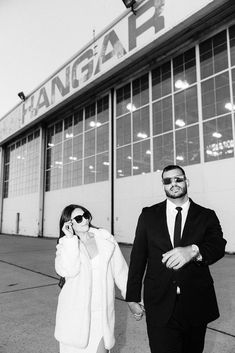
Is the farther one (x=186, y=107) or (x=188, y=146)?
(x=186, y=107)

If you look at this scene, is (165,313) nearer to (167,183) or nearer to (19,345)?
(167,183)

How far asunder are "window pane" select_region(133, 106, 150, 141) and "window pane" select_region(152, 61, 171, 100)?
0.98 m

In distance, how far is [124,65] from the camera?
15.5 m

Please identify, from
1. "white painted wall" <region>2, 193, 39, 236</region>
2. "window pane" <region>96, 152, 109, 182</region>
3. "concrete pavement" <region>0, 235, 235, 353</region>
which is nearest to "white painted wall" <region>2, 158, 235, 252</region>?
"white painted wall" <region>2, 193, 39, 236</region>

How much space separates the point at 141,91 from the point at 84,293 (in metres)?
15.6

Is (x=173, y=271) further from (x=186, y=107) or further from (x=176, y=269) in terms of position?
(x=186, y=107)

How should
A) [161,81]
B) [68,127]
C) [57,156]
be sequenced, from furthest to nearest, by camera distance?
→ [57,156], [68,127], [161,81]

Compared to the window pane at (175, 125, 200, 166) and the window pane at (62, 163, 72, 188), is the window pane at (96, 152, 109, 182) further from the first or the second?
the window pane at (175, 125, 200, 166)

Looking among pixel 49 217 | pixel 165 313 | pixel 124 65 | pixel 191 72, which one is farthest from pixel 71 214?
pixel 49 217

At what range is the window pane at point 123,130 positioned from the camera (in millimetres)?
16953

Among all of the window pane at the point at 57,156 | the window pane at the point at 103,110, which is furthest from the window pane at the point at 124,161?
the window pane at the point at 57,156

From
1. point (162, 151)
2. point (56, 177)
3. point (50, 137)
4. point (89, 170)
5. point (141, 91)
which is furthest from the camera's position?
point (50, 137)

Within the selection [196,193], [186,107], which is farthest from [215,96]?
[196,193]

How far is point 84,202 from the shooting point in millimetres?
19172
